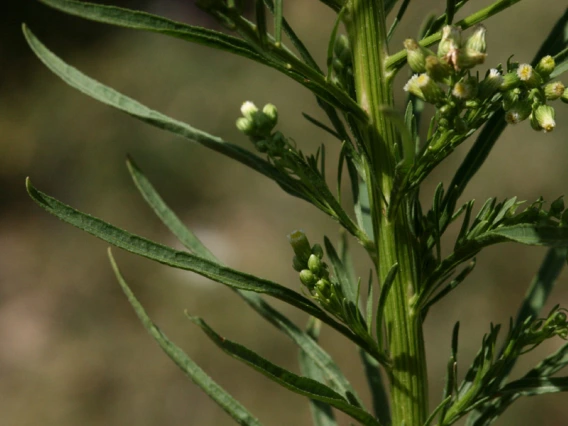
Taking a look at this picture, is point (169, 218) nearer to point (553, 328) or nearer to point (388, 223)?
point (388, 223)

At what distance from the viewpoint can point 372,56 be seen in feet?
4.23

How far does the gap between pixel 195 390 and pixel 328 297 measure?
485cm

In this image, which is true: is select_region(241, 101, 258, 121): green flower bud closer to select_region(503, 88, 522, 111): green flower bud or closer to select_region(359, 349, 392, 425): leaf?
select_region(503, 88, 522, 111): green flower bud

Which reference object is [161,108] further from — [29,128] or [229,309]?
[229,309]

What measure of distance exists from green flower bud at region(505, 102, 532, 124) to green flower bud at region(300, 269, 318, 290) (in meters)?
0.48

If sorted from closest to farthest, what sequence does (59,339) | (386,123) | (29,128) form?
1. (386,123)
2. (59,339)
3. (29,128)

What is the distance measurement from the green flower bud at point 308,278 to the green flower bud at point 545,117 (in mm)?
517

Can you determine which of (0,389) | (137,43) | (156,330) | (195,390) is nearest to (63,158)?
(137,43)

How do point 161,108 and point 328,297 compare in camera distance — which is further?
point 161,108

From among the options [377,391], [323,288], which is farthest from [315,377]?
[323,288]

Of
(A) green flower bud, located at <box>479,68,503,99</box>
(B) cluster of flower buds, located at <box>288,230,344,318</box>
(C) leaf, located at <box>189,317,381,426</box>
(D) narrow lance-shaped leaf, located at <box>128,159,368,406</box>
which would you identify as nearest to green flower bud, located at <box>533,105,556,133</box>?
(A) green flower bud, located at <box>479,68,503,99</box>

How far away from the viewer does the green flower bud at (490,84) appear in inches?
45.3

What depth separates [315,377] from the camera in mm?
1786

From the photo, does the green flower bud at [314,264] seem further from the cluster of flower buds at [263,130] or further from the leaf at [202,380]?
the leaf at [202,380]
